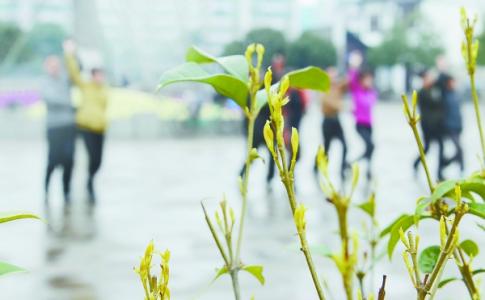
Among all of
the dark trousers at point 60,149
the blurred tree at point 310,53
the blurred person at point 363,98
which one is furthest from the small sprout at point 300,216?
the blurred tree at point 310,53

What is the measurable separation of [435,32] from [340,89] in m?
25.6

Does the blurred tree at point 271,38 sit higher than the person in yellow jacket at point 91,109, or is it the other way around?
the blurred tree at point 271,38

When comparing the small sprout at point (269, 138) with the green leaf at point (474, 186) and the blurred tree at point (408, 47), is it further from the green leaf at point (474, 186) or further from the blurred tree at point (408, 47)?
the blurred tree at point (408, 47)

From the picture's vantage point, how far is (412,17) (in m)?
34.6

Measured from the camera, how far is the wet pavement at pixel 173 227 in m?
4.97

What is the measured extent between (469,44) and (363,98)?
28.6 ft

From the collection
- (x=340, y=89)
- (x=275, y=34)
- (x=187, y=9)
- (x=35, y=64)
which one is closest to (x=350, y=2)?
(x=187, y=9)

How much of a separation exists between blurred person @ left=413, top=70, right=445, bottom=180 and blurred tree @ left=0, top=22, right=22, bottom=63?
546 inches

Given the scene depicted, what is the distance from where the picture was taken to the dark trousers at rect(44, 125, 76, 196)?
8586 millimetres

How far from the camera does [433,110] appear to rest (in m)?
9.88

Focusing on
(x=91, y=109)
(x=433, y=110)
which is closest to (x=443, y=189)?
(x=91, y=109)

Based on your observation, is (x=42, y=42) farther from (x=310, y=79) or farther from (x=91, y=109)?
(x=310, y=79)

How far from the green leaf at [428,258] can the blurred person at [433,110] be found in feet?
29.0

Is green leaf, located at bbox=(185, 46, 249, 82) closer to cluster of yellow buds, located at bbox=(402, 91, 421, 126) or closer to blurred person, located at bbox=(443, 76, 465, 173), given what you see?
cluster of yellow buds, located at bbox=(402, 91, 421, 126)
